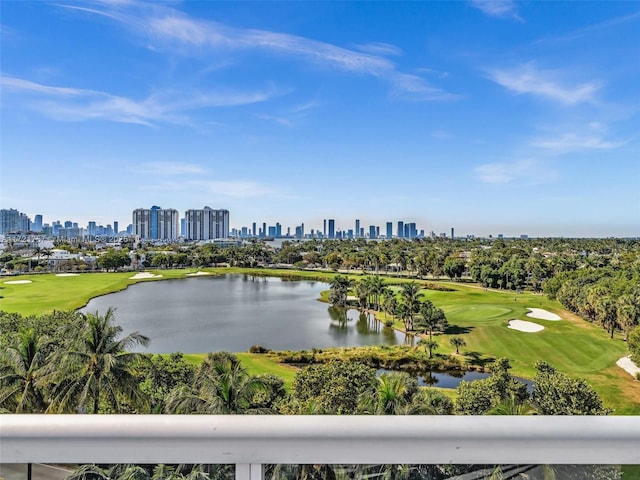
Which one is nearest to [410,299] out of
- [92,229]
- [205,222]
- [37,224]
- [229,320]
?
[229,320]

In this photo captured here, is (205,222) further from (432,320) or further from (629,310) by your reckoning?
(629,310)

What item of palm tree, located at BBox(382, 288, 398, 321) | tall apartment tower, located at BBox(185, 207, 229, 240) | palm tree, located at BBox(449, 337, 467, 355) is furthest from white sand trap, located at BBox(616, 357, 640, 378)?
tall apartment tower, located at BBox(185, 207, 229, 240)

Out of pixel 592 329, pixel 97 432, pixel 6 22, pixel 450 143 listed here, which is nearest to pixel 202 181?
pixel 450 143

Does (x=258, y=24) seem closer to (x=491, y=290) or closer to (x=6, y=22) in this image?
(x=6, y=22)

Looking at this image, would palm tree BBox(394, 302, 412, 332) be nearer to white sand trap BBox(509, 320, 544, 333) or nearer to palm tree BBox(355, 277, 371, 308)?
palm tree BBox(355, 277, 371, 308)

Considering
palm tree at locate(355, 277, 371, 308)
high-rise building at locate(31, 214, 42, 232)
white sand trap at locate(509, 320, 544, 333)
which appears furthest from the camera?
palm tree at locate(355, 277, 371, 308)

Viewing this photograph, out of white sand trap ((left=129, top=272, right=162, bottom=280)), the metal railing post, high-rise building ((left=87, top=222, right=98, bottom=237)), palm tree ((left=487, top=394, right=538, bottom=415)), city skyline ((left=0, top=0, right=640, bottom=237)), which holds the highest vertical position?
city skyline ((left=0, top=0, right=640, bottom=237))

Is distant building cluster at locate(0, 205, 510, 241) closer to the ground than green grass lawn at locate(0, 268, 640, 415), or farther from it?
farther from it
